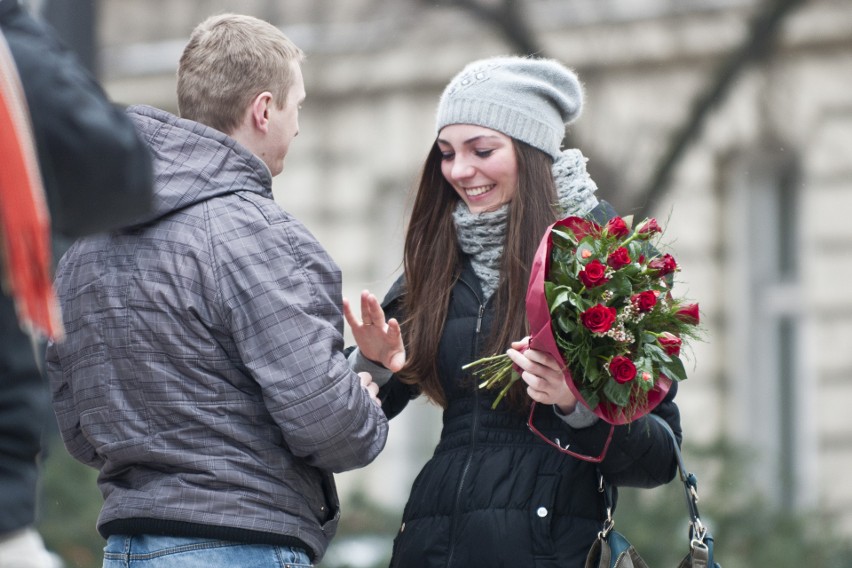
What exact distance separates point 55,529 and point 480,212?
4.19m

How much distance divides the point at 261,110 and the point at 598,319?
2.93 feet

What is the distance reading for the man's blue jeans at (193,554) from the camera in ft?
10.3

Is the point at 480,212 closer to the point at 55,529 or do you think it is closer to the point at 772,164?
the point at 55,529

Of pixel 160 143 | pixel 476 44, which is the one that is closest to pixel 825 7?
pixel 476 44

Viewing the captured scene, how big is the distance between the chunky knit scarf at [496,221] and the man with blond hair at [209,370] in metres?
0.58

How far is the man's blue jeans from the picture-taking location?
10.3ft

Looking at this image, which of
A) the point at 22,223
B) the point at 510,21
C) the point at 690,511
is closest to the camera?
the point at 22,223

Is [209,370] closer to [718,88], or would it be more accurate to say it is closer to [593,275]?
[593,275]

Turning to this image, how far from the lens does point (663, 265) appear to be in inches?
133

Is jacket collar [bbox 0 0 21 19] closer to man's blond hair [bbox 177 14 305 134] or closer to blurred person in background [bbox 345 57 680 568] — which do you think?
man's blond hair [bbox 177 14 305 134]

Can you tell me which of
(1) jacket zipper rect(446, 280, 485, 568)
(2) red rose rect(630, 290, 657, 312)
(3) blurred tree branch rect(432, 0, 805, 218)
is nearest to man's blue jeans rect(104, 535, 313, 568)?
(1) jacket zipper rect(446, 280, 485, 568)

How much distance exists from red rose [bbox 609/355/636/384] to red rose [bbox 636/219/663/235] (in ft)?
1.14

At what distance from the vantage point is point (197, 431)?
3.16 m

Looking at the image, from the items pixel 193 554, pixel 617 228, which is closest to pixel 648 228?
pixel 617 228
